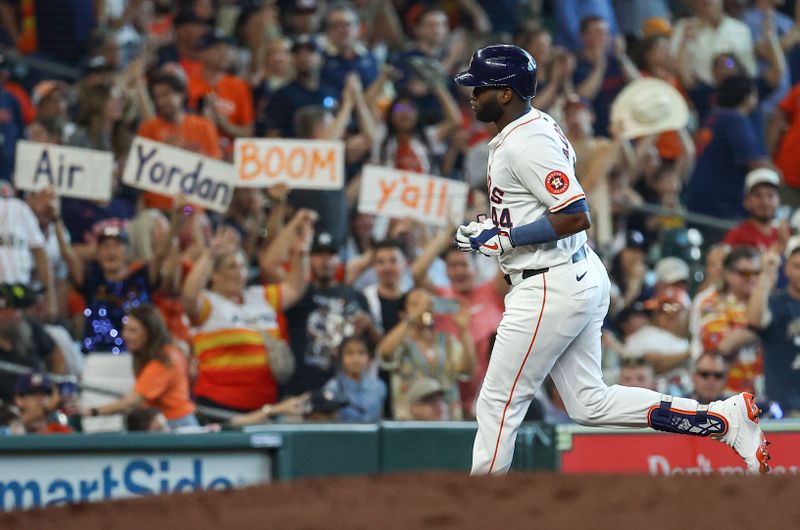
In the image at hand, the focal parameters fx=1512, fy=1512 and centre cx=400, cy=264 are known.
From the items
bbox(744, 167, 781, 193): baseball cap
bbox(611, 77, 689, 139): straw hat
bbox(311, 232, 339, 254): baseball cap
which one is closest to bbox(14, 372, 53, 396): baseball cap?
bbox(311, 232, 339, 254): baseball cap

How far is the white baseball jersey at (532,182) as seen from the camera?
566 centimetres

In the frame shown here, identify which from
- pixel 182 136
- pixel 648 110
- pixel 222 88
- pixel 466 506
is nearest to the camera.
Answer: pixel 466 506

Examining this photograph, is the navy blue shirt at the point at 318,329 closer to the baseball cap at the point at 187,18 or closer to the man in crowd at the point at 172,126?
the man in crowd at the point at 172,126

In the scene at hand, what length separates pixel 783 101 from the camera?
11.8 meters

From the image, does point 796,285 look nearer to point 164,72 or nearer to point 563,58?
point 563,58

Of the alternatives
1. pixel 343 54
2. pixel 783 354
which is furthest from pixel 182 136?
pixel 783 354

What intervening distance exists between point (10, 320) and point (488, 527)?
501 centimetres

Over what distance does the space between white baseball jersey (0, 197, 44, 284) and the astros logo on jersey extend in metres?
4.24

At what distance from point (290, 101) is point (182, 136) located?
93cm

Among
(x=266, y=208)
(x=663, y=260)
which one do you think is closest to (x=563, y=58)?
(x=663, y=260)

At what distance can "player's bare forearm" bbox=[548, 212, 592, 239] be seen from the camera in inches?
222

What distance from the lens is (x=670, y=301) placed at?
32.0 ft

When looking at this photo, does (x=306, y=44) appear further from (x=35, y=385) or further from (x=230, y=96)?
(x=35, y=385)

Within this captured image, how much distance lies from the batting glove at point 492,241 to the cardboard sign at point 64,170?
161 inches
